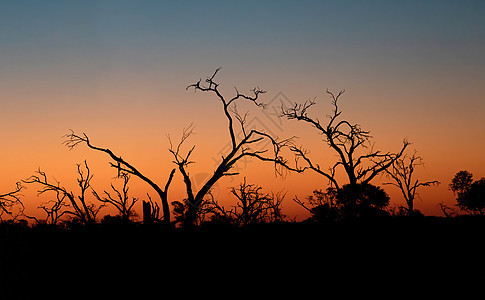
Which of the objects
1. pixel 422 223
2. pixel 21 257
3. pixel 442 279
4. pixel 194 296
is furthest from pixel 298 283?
pixel 21 257

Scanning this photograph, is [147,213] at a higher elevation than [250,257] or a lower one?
higher

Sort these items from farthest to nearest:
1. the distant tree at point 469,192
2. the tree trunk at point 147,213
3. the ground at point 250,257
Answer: the distant tree at point 469,192 → the tree trunk at point 147,213 → the ground at point 250,257

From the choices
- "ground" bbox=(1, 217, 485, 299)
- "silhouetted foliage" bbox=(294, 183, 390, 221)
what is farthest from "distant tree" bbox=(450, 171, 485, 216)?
"ground" bbox=(1, 217, 485, 299)

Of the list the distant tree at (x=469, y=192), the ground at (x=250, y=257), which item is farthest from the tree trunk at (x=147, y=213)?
the distant tree at (x=469, y=192)

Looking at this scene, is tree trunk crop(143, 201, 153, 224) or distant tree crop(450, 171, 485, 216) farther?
distant tree crop(450, 171, 485, 216)

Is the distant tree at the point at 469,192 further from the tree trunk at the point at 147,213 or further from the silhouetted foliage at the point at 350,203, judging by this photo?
the tree trunk at the point at 147,213

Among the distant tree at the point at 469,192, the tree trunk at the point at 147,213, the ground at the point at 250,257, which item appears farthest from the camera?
the distant tree at the point at 469,192

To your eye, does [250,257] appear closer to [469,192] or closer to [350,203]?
[350,203]

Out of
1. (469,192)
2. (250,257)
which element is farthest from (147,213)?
(469,192)

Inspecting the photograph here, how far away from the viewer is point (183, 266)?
51.0ft

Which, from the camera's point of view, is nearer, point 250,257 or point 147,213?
point 250,257

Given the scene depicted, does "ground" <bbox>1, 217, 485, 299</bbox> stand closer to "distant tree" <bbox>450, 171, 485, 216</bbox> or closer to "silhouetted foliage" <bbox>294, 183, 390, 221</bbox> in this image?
"silhouetted foliage" <bbox>294, 183, 390, 221</bbox>

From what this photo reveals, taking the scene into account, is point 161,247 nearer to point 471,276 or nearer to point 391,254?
point 391,254

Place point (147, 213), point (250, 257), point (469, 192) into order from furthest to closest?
point (469, 192) → point (147, 213) → point (250, 257)
